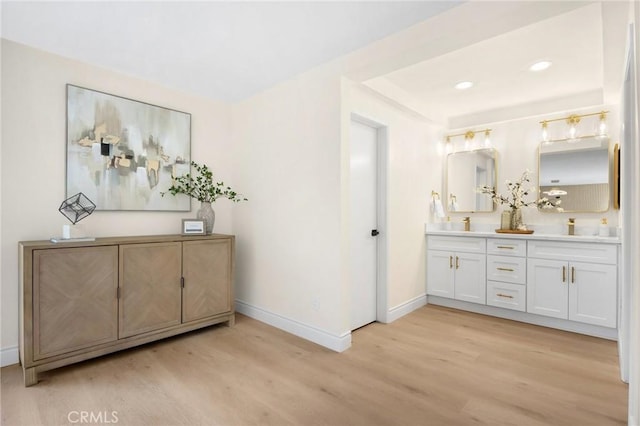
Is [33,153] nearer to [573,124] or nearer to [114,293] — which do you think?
[114,293]

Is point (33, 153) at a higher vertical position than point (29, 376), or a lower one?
higher

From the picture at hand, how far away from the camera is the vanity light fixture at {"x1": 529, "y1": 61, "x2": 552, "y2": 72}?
9.26 ft

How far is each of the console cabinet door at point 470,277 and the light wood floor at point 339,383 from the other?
2.35 feet

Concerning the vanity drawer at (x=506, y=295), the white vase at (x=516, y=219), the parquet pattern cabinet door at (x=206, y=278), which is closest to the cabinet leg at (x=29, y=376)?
the parquet pattern cabinet door at (x=206, y=278)

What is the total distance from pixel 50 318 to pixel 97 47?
204 centimetres

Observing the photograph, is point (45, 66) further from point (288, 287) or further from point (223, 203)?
point (288, 287)

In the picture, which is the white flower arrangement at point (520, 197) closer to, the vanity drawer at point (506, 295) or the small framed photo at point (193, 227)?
the vanity drawer at point (506, 295)

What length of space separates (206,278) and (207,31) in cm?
206

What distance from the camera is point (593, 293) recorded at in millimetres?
3014

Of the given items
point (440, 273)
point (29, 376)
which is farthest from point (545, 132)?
point (29, 376)

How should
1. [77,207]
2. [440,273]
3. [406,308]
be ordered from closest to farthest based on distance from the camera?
[77,207]
[406,308]
[440,273]

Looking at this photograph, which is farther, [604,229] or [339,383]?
[604,229]

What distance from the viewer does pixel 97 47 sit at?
2512 millimetres

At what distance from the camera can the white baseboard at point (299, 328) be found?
2.70m
